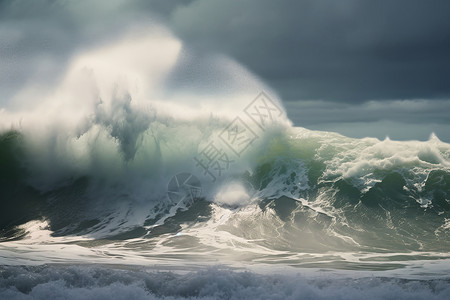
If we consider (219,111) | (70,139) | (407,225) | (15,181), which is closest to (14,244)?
(15,181)

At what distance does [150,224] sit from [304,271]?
12675mm

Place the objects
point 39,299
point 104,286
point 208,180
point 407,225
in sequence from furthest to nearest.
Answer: point 208,180, point 407,225, point 104,286, point 39,299

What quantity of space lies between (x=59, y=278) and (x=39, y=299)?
1.50 metres

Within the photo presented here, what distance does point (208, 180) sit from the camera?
37562 mm

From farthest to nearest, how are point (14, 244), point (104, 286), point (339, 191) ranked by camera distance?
point (339, 191), point (14, 244), point (104, 286)

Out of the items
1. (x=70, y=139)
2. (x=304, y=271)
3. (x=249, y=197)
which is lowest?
(x=304, y=271)

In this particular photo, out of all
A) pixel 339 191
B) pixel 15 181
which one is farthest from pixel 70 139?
pixel 339 191

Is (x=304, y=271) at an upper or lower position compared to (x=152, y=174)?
lower

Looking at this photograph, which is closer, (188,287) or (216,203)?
(188,287)

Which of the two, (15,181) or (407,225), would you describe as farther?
(15,181)

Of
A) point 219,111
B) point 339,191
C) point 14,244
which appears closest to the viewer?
point 14,244

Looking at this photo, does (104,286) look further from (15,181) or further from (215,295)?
(15,181)

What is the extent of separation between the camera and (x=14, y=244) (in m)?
28.4

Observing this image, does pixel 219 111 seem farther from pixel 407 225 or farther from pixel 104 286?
pixel 104 286
